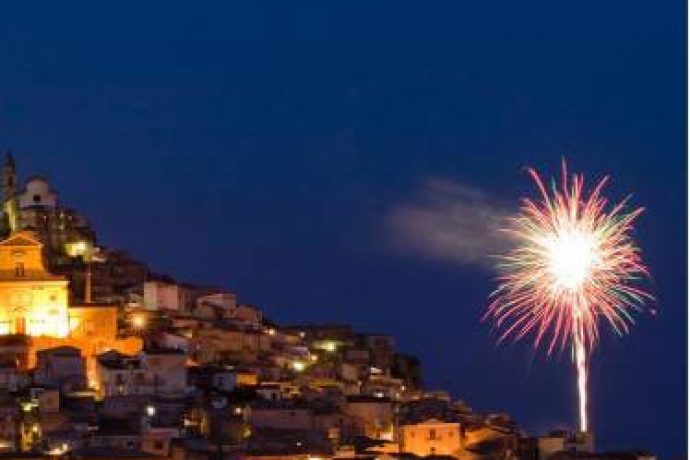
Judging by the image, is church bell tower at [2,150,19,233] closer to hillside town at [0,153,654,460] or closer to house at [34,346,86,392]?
hillside town at [0,153,654,460]

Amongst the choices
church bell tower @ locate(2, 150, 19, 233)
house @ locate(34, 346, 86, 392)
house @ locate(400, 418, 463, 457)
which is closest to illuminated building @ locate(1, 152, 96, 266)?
church bell tower @ locate(2, 150, 19, 233)

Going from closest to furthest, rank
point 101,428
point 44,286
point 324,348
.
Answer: point 101,428, point 44,286, point 324,348

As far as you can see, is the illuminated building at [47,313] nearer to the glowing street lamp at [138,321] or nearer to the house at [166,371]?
the glowing street lamp at [138,321]

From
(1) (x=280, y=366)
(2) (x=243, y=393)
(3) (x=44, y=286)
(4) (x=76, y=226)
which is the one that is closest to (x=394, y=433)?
(2) (x=243, y=393)

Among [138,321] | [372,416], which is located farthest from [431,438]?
[138,321]

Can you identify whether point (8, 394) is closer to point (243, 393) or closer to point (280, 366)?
point (243, 393)

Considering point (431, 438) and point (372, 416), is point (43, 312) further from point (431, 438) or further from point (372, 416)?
point (431, 438)

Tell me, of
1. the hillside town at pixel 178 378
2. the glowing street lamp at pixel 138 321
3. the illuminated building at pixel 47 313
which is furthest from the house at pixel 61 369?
the glowing street lamp at pixel 138 321

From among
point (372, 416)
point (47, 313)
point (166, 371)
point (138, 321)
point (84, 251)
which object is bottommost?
point (372, 416)
